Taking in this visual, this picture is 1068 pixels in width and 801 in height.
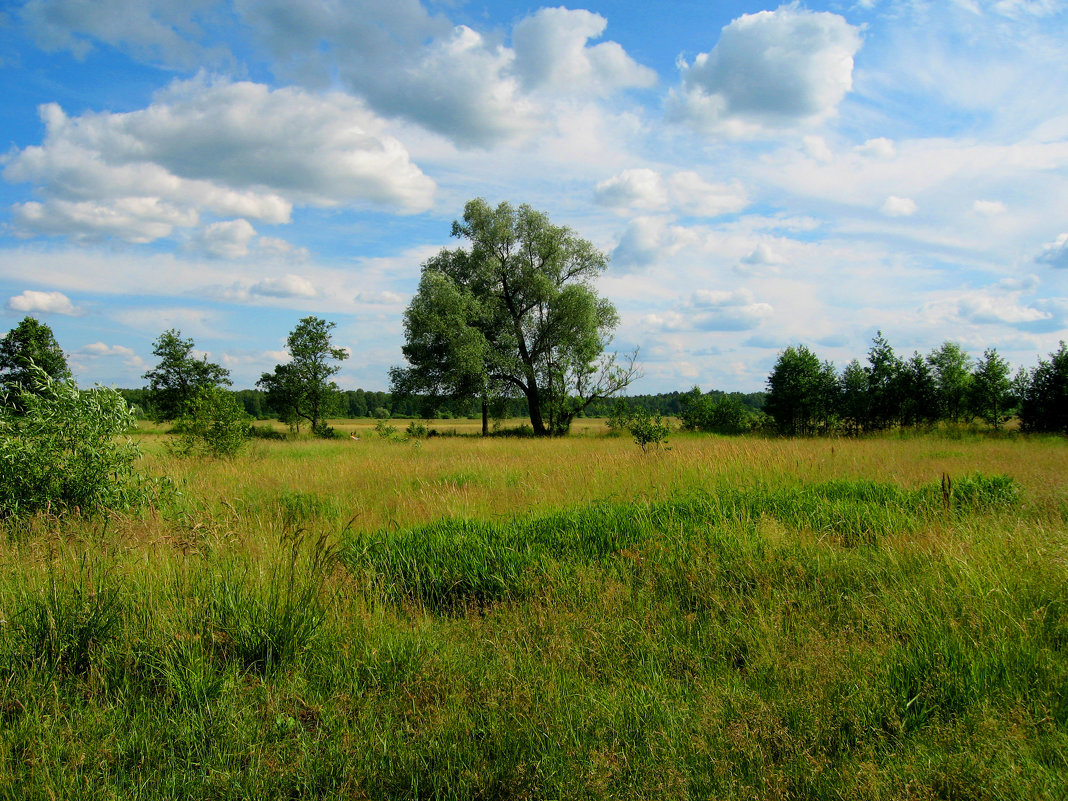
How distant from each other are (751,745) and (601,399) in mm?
29999

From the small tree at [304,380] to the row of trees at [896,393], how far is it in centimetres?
3403

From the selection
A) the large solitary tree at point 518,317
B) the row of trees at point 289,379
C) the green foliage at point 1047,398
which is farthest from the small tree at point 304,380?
the green foliage at point 1047,398

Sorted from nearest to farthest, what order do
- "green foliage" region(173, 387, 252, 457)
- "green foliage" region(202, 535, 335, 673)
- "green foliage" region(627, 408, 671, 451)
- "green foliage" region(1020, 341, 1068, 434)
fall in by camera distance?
"green foliage" region(202, 535, 335, 673), "green foliage" region(627, 408, 671, 451), "green foliage" region(173, 387, 252, 457), "green foliage" region(1020, 341, 1068, 434)

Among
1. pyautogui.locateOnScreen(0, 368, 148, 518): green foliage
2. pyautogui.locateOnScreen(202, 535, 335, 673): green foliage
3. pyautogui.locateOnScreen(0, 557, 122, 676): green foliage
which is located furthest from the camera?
pyautogui.locateOnScreen(0, 368, 148, 518): green foliage

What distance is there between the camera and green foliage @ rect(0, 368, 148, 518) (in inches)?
264

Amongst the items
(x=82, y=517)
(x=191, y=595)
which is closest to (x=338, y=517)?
(x=82, y=517)

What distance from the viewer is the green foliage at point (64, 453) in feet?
22.0

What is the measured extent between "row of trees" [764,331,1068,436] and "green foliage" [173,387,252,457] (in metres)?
27.3

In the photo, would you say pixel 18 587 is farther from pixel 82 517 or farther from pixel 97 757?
pixel 82 517

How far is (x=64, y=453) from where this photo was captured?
275 inches

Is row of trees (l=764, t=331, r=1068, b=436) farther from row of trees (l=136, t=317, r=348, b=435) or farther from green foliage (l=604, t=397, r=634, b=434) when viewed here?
row of trees (l=136, t=317, r=348, b=435)

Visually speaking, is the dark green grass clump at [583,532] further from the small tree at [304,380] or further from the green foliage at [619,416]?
the small tree at [304,380]

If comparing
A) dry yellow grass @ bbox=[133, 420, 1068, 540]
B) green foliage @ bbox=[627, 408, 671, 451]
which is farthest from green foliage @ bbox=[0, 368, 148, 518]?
green foliage @ bbox=[627, 408, 671, 451]

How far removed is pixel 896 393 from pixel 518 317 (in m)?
21.6
